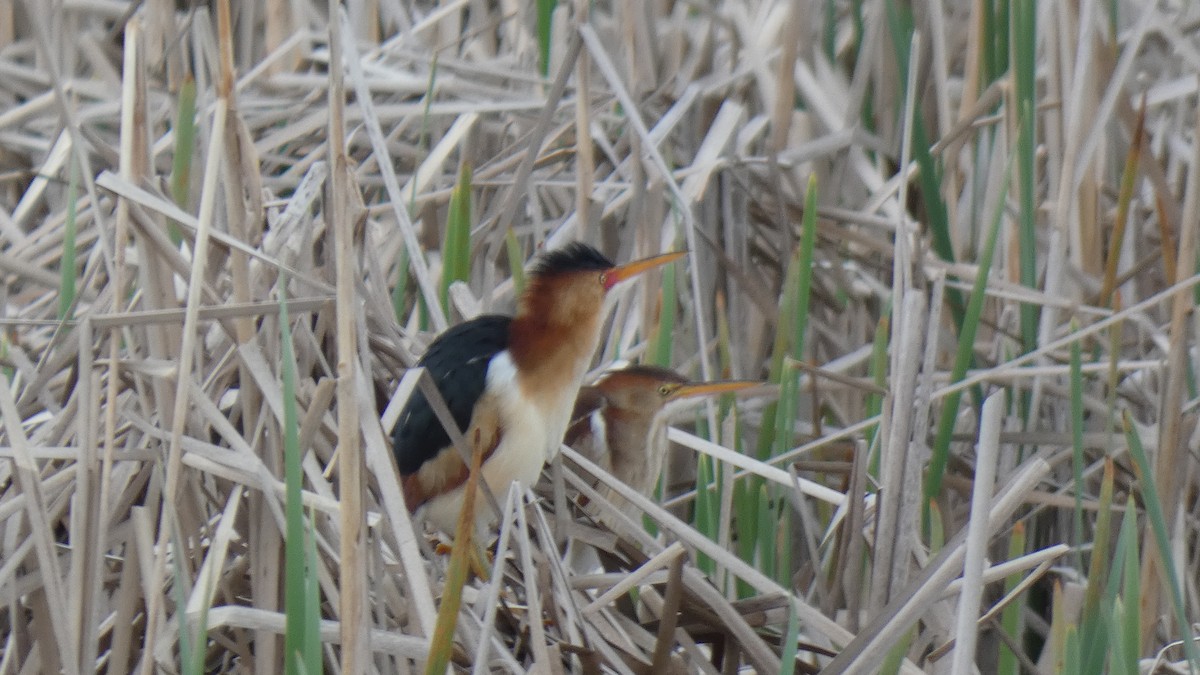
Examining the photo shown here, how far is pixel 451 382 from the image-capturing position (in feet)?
6.02

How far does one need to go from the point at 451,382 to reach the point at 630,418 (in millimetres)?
486

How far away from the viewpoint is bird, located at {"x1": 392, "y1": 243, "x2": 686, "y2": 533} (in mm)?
1851

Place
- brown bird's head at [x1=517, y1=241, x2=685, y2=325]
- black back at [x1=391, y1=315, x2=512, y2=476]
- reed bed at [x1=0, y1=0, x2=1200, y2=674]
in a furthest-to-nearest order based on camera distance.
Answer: brown bird's head at [x1=517, y1=241, x2=685, y2=325] < black back at [x1=391, y1=315, x2=512, y2=476] < reed bed at [x1=0, y1=0, x2=1200, y2=674]

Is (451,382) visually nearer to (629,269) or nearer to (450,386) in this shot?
(450,386)

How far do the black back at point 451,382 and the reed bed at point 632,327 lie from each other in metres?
0.06

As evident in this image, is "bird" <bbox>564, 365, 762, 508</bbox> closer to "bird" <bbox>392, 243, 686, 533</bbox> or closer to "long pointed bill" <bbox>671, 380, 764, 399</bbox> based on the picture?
"long pointed bill" <bbox>671, 380, 764, 399</bbox>

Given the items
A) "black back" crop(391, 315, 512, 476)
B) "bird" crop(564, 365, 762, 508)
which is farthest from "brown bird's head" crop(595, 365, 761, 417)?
"black back" crop(391, 315, 512, 476)

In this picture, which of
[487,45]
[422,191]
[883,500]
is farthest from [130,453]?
[487,45]

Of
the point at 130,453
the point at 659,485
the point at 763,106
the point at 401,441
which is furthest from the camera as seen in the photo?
the point at 763,106

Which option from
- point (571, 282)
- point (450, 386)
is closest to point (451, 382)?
point (450, 386)

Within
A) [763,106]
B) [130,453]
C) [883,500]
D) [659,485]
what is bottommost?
[659,485]

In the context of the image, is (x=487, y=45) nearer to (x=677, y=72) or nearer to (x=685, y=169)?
(x=677, y=72)

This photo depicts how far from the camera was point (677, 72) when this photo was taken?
9.25 feet

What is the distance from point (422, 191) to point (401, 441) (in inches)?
30.3
